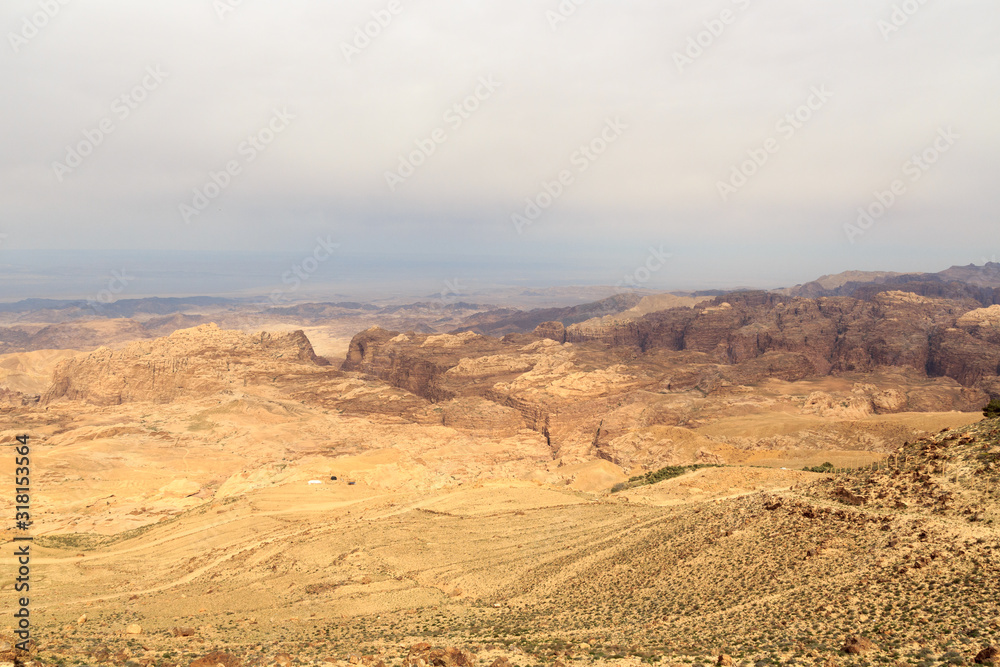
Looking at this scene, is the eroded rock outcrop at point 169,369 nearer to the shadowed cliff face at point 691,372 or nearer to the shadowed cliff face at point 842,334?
the shadowed cliff face at point 691,372

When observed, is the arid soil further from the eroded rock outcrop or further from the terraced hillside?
the eroded rock outcrop

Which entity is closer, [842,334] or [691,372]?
[691,372]

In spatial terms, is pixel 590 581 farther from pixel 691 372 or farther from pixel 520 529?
pixel 691 372

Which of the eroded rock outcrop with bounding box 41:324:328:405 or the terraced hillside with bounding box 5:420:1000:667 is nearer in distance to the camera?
the terraced hillside with bounding box 5:420:1000:667

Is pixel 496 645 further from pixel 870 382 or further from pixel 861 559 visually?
pixel 870 382

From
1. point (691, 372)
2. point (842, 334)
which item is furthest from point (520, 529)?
point (842, 334)

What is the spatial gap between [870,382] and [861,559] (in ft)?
276

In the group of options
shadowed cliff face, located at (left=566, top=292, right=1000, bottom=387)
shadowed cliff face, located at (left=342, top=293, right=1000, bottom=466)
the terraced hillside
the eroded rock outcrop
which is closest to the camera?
the terraced hillside


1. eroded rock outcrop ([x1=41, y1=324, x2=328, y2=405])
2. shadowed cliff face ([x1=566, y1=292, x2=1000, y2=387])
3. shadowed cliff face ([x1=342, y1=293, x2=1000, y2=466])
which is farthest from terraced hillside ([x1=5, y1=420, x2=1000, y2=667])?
shadowed cliff face ([x1=566, y1=292, x2=1000, y2=387])

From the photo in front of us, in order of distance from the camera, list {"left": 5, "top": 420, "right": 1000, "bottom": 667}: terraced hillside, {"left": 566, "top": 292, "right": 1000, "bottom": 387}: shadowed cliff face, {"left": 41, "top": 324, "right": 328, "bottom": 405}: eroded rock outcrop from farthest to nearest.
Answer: {"left": 566, "top": 292, "right": 1000, "bottom": 387}: shadowed cliff face → {"left": 41, "top": 324, "right": 328, "bottom": 405}: eroded rock outcrop → {"left": 5, "top": 420, "right": 1000, "bottom": 667}: terraced hillside

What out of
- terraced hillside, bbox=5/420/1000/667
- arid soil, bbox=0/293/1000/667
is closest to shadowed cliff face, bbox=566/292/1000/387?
arid soil, bbox=0/293/1000/667

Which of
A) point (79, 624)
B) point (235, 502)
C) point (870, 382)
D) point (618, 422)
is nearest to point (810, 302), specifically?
point (870, 382)

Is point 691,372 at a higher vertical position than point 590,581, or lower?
lower

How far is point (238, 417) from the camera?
258ft
